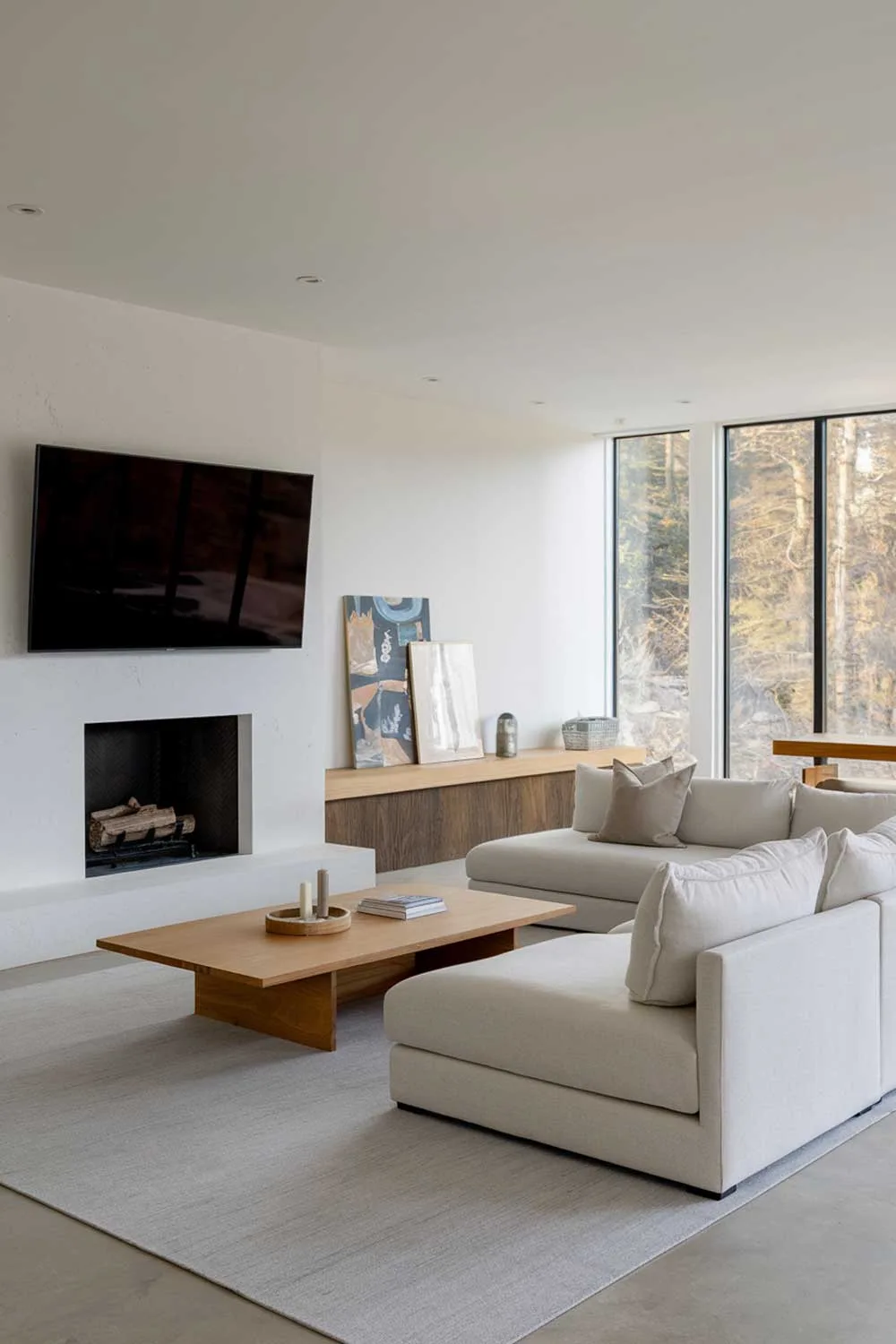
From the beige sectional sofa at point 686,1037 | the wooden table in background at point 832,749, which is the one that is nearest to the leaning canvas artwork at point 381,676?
the wooden table in background at point 832,749

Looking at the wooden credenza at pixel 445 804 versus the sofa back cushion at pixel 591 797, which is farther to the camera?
the wooden credenza at pixel 445 804

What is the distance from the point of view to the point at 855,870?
3.90m

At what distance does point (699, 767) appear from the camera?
9.68m

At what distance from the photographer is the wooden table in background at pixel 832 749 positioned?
759cm

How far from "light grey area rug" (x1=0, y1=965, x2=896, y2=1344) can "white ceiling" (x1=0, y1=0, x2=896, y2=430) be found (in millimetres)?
2873

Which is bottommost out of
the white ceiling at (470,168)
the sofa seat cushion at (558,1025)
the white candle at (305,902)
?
the sofa seat cushion at (558,1025)

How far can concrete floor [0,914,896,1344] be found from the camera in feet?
8.59

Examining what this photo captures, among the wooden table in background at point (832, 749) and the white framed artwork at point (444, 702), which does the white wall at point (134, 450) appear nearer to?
the white framed artwork at point (444, 702)

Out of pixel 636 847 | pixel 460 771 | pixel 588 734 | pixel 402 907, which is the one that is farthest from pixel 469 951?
pixel 588 734

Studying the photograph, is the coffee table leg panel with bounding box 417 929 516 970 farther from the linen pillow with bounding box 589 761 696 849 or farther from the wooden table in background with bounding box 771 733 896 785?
the wooden table in background with bounding box 771 733 896 785

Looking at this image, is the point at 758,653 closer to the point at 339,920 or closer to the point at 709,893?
the point at 339,920

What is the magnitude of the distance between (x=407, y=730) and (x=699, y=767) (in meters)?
2.34

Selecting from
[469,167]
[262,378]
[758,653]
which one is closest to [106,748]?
[262,378]

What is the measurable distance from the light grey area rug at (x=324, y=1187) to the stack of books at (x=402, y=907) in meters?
0.51
